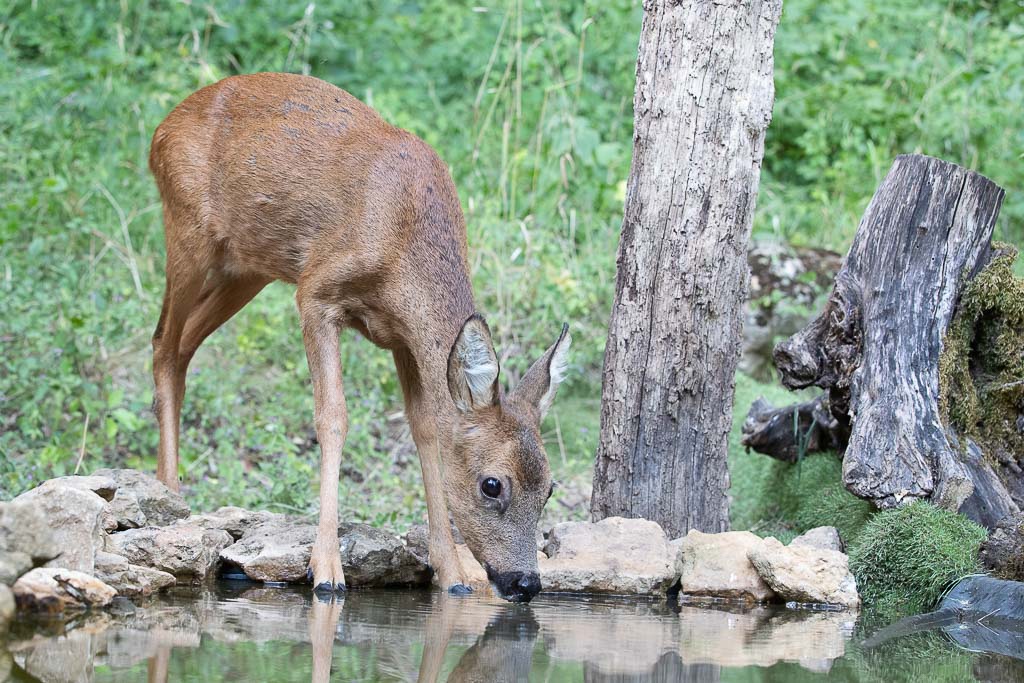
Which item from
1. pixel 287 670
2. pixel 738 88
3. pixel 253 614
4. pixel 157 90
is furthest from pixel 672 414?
pixel 157 90

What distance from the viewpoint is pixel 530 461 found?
16.8 ft

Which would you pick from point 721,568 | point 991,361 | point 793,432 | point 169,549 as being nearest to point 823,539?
point 721,568

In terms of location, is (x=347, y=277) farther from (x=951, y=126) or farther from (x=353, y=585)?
(x=951, y=126)

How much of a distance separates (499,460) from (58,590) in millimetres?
1770

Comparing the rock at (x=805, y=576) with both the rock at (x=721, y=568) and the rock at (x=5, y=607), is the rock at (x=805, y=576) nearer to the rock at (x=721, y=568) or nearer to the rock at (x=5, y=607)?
the rock at (x=721, y=568)

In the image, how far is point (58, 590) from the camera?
170 inches

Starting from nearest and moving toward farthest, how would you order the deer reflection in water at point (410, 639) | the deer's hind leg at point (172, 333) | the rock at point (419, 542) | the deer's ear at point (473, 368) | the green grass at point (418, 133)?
the deer reflection in water at point (410, 639) → the deer's ear at point (473, 368) → the rock at point (419, 542) → the deer's hind leg at point (172, 333) → the green grass at point (418, 133)

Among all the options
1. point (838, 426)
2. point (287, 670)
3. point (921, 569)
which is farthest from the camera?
point (838, 426)

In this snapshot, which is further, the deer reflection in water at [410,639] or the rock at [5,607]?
the rock at [5,607]

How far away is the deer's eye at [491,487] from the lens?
5180 millimetres

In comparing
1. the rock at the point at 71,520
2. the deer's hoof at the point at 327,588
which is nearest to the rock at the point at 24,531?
the rock at the point at 71,520

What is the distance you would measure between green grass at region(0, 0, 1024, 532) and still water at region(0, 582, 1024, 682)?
176 centimetres

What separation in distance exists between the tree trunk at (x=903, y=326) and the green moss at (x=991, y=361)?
0.09 metres

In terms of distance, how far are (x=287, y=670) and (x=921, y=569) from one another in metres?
3.10
